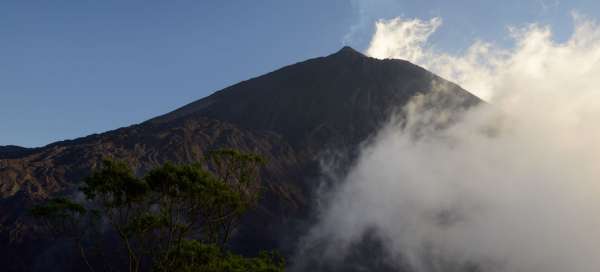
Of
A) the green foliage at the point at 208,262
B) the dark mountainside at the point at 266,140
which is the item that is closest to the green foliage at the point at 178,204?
the green foliage at the point at 208,262

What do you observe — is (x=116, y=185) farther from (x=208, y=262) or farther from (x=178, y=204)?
(x=208, y=262)

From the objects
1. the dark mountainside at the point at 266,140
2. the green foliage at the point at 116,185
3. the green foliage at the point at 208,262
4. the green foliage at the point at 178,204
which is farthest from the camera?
the dark mountainside at the point at 266,140

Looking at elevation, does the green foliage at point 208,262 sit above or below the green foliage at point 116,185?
below

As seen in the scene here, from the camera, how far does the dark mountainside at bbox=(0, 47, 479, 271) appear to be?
116 m

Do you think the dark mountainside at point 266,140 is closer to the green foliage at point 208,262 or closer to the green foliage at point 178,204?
the green foliage at point 178,204

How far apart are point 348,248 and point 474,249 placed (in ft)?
88.5

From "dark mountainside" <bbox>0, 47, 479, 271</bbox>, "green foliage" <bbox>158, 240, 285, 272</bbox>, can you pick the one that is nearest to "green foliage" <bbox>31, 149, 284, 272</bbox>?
"green foliage" <bbox>158, 240, 285, 272</bbox>

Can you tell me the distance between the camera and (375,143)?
159m

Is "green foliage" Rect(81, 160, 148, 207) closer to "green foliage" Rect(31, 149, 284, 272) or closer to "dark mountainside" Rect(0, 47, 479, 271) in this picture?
"green foliage" Rect(31, 149, 284, 272)

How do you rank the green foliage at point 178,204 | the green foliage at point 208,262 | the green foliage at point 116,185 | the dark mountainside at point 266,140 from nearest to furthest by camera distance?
1. the green foliage at point 178,204
2. the green foliage at point 116,185
3. the green foliage at point 208,262
4. the dark mountainside at point 266,140

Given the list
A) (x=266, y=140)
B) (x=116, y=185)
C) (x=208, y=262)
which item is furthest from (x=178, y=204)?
(x=266, y=140)

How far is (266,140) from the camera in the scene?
148250 millimetres

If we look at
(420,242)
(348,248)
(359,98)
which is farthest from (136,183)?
(359,98)

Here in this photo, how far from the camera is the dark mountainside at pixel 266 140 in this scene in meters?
116
